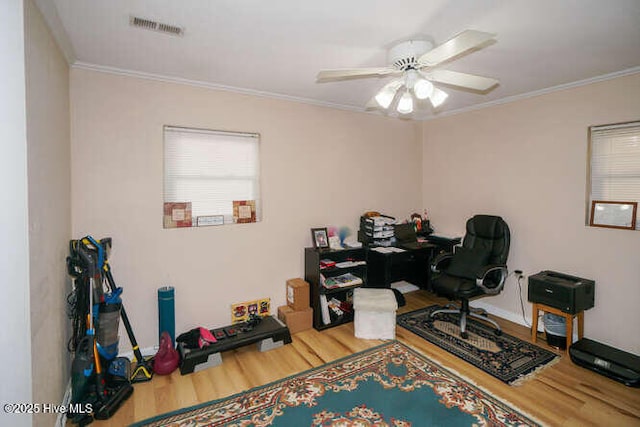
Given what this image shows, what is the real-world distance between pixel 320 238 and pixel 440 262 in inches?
57.9

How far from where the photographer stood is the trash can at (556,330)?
301cm

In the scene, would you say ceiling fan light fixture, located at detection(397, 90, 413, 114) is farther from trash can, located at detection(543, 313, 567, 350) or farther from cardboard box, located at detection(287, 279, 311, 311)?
trash can, located at detection(543, 313, 567, 350)

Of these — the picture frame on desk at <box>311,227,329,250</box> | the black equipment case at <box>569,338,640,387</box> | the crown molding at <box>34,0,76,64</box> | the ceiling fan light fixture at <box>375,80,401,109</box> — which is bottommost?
the black equipment case at <box>569,338,640,387</box>

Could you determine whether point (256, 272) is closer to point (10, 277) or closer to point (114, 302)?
point (114, 302)

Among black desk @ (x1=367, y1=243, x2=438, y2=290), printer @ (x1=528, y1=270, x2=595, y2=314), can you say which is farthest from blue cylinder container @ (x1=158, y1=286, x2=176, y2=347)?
printer @ (x1=528, y1=270, x2=595, y2=314)

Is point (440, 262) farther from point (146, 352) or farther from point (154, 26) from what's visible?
point (154, 26)

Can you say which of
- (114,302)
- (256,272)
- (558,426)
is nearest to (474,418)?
(558,426)

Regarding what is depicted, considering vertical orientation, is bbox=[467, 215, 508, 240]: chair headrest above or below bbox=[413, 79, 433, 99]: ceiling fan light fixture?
below

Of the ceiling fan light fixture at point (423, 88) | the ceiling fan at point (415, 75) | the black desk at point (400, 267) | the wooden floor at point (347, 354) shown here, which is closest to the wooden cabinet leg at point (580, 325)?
the wooden floor at point (347, 354)

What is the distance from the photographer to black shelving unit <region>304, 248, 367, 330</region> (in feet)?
A: 11.3

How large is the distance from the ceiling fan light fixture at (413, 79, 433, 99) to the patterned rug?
232 centimetres

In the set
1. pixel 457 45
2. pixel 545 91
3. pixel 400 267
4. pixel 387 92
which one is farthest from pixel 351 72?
pixel 400 267

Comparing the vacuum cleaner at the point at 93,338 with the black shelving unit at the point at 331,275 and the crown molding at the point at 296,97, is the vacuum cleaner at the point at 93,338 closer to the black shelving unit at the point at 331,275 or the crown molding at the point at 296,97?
the crown molding at the point at 296,97

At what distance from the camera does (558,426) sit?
2.06 metres
